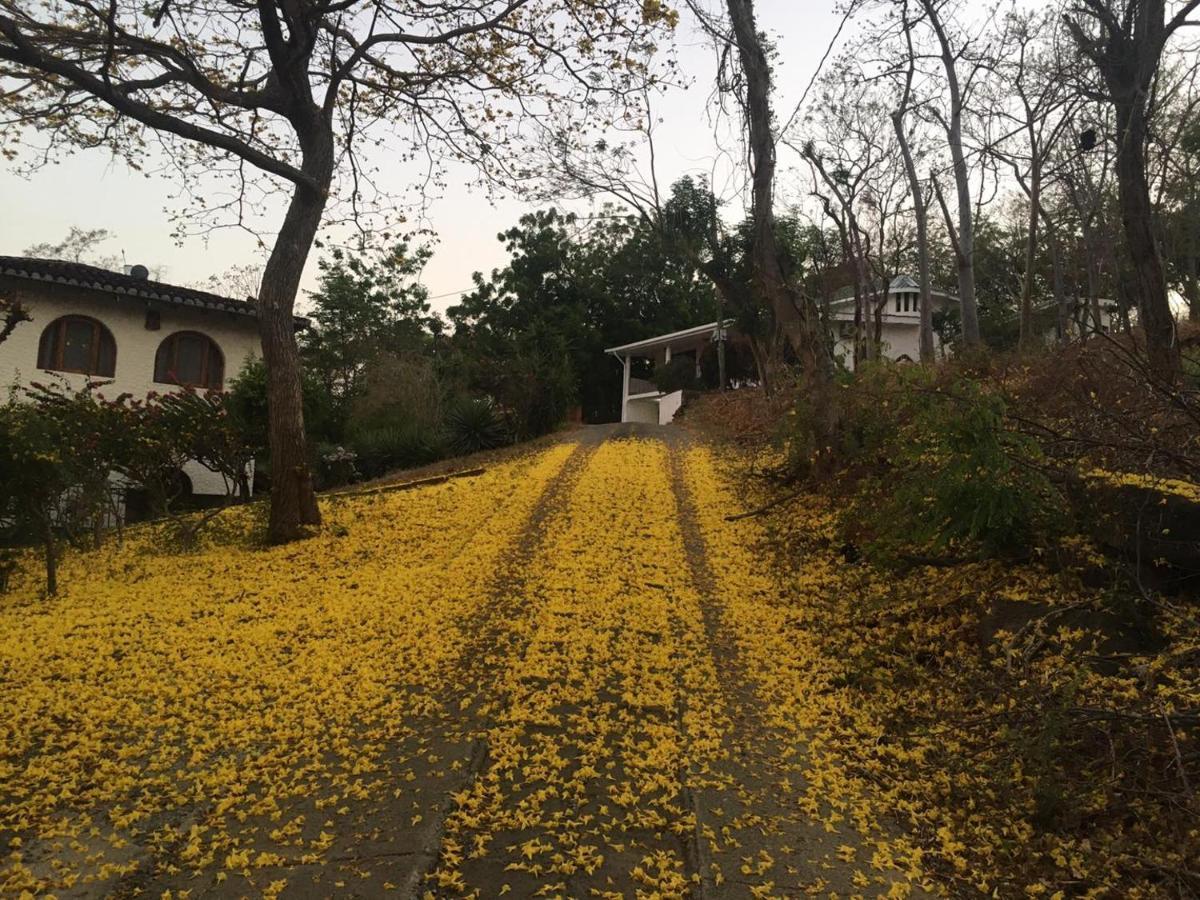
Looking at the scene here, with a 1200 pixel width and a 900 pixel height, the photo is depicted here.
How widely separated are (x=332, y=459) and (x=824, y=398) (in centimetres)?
1053

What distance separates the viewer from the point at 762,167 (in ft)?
32.4

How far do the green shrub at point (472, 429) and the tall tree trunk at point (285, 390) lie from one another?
8.62m

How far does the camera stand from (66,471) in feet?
23.2

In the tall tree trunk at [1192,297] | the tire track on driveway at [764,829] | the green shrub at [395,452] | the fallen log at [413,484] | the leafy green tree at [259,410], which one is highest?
the tall tree trunk at [1192,297]

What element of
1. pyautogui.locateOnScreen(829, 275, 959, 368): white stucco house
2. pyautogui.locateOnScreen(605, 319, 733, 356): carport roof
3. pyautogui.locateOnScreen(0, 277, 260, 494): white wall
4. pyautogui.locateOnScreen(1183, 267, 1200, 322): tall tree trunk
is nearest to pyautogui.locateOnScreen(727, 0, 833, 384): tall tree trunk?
pyautogui.locateOnScreen(1183, 267, 1200, 322): tall tree trunk

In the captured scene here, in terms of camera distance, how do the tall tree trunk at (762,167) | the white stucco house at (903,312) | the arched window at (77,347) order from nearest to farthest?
the tall tree trunk at (762,167), the arched window at (77,347), the white stucco house at (903,312)

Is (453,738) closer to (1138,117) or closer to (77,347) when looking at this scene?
(1138,117)

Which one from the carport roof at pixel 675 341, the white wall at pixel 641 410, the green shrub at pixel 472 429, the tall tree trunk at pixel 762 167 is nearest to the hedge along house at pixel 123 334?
the green shrub at pixel 472 429

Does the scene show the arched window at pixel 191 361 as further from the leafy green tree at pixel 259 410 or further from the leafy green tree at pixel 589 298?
the leafy green tree at pixel 589 298

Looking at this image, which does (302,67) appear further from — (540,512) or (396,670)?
(396,670)

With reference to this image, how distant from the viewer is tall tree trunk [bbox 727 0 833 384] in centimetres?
952

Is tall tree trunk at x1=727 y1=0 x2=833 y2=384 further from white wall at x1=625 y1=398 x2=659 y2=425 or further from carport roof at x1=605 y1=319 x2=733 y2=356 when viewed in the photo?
white wall at x1=625 y1=398 x2=659 y2=425

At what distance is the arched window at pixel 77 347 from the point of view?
15.3 m

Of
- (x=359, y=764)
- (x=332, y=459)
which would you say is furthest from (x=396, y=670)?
(x=332, y=459)
